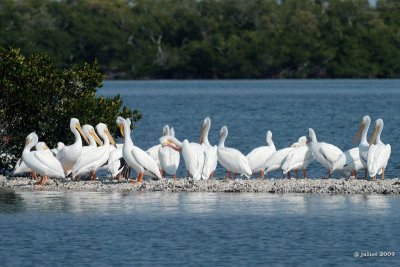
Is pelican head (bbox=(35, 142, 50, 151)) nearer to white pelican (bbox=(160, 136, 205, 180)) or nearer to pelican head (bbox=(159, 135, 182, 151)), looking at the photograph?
pelican head (bbox=(159, 135, 182, 151))

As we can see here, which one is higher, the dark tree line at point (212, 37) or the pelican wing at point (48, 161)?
the dark tree line at point (212, 37)

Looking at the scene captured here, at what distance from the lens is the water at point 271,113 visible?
37000 millimetres

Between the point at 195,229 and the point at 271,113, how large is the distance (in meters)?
37.6

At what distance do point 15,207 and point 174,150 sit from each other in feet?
11.3

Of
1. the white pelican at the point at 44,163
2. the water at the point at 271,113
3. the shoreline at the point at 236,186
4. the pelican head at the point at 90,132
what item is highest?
the water at the point at 271,113

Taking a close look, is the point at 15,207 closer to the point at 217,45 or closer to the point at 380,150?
the point at 380,150

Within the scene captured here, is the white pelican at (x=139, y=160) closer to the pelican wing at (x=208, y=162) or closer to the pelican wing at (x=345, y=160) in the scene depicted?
the pelican wing at (x=208, y=162)

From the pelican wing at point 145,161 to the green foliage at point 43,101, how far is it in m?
2.67

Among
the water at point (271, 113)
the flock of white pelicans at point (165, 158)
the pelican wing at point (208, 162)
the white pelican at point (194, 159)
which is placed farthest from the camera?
the water at point (271, 113)

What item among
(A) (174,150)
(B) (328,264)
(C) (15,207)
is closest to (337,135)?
(A) (174,150)

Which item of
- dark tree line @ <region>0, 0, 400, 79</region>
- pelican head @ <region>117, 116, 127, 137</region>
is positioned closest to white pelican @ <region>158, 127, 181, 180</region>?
pelican head @ <region>117, 116, 127, 137</region>

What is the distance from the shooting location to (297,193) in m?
19.7

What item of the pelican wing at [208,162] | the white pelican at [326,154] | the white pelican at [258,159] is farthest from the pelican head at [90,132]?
the white pelican at [326,154]

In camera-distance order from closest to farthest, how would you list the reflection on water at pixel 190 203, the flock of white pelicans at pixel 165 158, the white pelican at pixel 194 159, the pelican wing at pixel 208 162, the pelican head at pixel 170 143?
the reflection on water at pixel 190 203 → the flock of white pelicans at pixel 165 158 → the white pelican at pixel 194 159 → the pelican wing at pixel 208 162 → the pelican head at pixel 170 143
